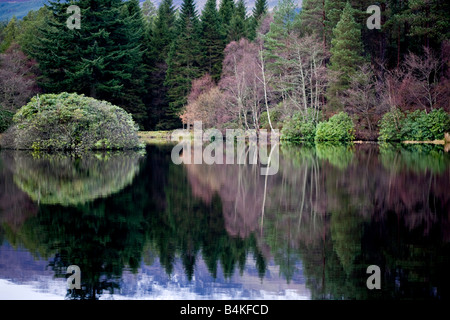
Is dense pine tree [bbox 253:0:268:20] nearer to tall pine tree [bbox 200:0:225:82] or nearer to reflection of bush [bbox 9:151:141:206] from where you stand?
tall pine tree [bbox 200:0:225:82]

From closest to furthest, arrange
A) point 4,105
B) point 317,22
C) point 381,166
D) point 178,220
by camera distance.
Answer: point 178,220 → point 381,166 → point 4,105 → point 317,22

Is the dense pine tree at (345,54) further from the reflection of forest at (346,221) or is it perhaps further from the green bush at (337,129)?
the reflection of forest at (346,221)

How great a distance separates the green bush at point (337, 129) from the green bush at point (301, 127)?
1.08 metres

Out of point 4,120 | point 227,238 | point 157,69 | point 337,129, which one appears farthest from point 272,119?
point 227,238

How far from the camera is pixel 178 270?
5.45 metres

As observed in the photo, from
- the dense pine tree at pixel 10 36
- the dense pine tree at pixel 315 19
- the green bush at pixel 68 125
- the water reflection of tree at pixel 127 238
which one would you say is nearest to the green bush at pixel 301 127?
the dense pine tree at pixel 315 19

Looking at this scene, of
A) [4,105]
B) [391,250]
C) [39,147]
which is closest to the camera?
[391,250]

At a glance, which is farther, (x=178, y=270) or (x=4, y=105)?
(x=4, y=105)

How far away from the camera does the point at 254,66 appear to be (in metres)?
41.2

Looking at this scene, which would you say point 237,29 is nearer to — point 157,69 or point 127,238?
point 157,69
